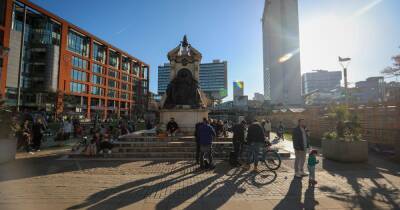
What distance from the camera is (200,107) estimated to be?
16031 millimetres

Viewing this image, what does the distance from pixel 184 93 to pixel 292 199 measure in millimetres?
11748

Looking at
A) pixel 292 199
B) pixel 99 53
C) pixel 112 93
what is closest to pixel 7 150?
pixel 292 199

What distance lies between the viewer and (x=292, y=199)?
541 cm

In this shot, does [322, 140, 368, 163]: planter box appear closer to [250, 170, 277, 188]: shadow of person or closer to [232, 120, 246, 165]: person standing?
[250, 170, 277, 188]: shadow of person

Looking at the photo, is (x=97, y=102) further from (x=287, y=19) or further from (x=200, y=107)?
(x=287, y=19)

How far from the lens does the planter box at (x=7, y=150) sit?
30.5ft

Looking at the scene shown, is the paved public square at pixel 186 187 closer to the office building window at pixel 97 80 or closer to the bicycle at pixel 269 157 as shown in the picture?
the bicycle at pixel 269 157

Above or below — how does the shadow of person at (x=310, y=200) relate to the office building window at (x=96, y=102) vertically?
below

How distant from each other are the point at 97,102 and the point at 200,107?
61.3m

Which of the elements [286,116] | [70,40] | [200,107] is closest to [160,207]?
[200,107]

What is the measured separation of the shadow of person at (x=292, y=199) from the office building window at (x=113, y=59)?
77.9 m

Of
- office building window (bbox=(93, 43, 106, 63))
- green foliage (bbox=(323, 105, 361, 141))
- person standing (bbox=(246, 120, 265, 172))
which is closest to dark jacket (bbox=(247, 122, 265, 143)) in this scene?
person standing (bbox=(246, 120, 265, 172))

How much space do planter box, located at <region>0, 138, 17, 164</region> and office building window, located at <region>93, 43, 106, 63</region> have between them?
64537 mm

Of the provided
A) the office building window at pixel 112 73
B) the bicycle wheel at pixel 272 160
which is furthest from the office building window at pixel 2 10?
the bicycle wheel at pixel 272 160
